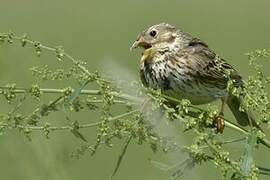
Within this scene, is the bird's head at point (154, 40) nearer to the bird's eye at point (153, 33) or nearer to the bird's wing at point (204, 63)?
the bird's eye at point (153, 33)

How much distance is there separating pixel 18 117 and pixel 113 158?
4.65 metres

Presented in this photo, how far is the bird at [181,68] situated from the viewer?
16.1ft

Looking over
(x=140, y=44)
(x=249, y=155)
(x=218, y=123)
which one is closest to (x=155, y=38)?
(x=140, y=44)

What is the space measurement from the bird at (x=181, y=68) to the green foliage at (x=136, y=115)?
1.64 m

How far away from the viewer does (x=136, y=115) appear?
2.92 metres

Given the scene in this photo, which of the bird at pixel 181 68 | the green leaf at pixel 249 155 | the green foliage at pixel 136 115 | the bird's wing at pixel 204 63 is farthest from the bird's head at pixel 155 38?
the green leaf at pixel 249 155

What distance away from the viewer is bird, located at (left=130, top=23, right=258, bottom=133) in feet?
16.1

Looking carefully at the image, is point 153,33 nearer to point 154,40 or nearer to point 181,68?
point 154,40

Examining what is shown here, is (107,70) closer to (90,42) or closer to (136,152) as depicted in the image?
(136,152)

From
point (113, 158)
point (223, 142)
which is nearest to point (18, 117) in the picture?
point (223, 142)

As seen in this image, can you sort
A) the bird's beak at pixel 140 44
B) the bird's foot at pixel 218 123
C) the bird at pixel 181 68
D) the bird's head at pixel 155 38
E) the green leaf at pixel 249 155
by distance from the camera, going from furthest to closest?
the bird's head at pixel 155 38
the bird's beak at pixel 140 44
the bird at pixel 181 68
the bird's foot at pixel 218 123
the green leaf at pixel 249 155

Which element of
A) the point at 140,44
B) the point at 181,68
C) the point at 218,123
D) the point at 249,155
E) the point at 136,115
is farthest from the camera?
the point at 140,44

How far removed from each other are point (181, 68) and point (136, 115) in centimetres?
226

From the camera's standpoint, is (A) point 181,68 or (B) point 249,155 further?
(A) point 181,68
